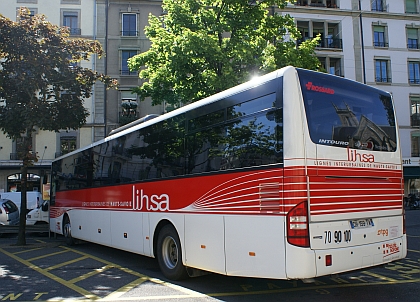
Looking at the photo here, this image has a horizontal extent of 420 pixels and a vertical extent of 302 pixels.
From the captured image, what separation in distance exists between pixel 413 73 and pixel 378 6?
22.0 ft

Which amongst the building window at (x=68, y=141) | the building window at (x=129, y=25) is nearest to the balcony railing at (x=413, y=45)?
the building window at (x=129, y=25)

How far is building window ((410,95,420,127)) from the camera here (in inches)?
1444

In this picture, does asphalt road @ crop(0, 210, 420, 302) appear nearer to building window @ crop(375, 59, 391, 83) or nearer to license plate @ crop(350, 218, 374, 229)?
license plate @ crop(350, 218, 374, 229)

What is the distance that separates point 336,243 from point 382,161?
1.67 m

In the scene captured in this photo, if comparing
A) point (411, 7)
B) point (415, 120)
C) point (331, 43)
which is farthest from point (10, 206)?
point (411, 7)

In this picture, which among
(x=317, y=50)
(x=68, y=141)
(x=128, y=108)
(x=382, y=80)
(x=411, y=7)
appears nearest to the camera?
(x=68, y=141)

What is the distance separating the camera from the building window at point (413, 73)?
1460 inches

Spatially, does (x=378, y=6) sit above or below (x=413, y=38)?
above

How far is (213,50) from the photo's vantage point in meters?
16.0

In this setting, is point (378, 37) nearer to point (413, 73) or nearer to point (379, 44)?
point (379, 44)

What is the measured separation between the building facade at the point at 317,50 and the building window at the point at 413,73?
0.09 m

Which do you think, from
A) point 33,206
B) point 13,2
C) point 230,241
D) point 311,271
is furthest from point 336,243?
point 13,2

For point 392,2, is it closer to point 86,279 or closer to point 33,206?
point 33,206

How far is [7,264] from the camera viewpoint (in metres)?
9.91
